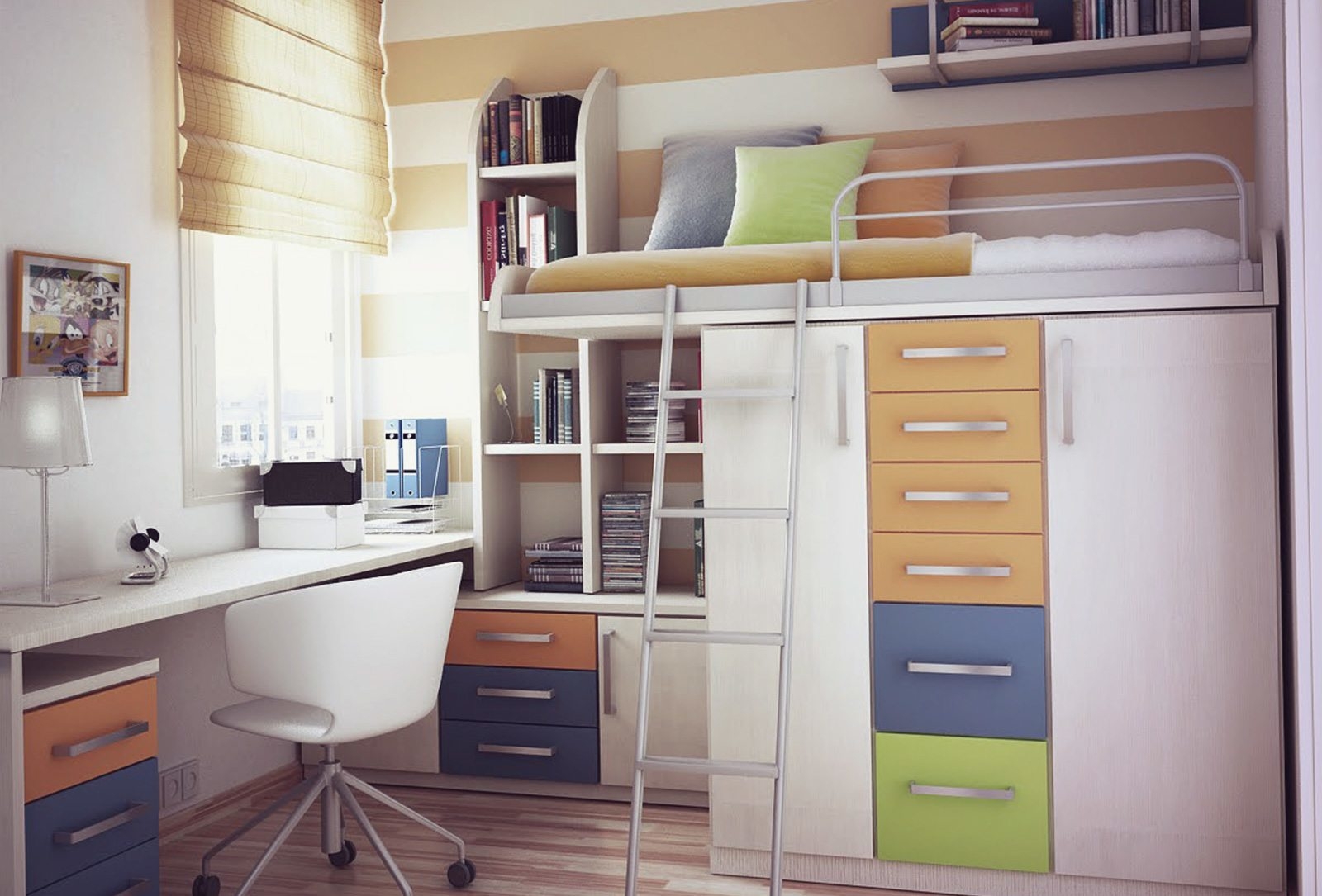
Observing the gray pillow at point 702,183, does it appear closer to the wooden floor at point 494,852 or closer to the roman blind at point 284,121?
the roman blind at point 284,121

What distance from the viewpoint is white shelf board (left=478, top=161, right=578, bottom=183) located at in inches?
157

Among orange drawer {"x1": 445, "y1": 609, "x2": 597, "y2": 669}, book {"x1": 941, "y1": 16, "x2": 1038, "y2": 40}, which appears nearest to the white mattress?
book {"x1": 941, "y1": 16, "x2": 1038, "y2": 40}

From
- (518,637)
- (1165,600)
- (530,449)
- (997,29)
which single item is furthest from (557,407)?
(1165,600)

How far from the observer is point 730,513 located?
9.73 feet

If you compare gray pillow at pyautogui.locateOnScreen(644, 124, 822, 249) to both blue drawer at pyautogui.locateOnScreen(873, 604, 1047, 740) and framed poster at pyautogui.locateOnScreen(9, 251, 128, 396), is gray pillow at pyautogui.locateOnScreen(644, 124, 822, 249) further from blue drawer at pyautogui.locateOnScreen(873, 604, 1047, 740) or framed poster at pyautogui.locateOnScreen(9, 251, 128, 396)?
framed poster at pyautogui.locateOnScreen(9, 251, 128, 396)

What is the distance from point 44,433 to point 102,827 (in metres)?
0.84

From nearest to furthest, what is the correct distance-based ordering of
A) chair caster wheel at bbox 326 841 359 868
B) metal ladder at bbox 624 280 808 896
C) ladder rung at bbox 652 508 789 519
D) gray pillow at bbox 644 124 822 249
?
1. metal ladder at bbox 624 280 808 896
2. ladder rung at bbox 652 508 789 519
3. chair caster wheel at bbox 326 841 359 868
4. gray pillow at bbox 644 124 822 249

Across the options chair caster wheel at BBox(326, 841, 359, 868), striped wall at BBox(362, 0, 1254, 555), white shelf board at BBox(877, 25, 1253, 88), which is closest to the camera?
chair caster wheel at BBox(326, 841, 359, 868)

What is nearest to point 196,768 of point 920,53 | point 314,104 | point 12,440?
point 12,440

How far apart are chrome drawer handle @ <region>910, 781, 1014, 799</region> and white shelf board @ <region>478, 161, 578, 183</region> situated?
7.04 ft

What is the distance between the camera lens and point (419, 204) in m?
4.40

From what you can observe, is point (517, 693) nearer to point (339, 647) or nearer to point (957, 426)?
point (339, 647)

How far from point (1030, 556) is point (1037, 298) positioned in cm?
61

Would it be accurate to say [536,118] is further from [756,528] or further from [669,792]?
[669,792]
